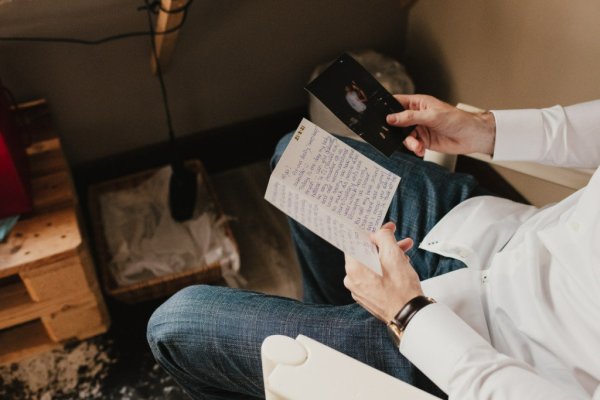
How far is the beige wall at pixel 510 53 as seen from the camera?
1.21 metres

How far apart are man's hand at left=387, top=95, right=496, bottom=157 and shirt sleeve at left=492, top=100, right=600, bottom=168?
0.9 inches

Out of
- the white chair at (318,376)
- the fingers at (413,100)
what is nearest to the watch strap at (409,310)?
the white chair at (318,376)

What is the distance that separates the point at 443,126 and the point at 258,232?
0.79 m

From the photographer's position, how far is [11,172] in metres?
1.17

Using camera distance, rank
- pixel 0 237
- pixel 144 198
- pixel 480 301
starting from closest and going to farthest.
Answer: pixel 480 301 → pixel 0 237 → pixel 144 198

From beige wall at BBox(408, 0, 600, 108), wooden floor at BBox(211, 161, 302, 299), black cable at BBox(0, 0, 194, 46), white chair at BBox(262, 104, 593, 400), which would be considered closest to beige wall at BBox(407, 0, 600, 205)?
beige wall at BBox(408, 0, 600, 108)

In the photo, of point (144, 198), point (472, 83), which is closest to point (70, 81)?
point (144, 198)

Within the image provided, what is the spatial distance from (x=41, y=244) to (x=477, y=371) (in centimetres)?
88

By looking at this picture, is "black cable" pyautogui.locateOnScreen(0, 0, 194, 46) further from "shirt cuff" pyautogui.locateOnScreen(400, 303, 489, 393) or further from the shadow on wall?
"shirt cuff" pyautogui.locateOnScreen(400, 303, 489, 393)

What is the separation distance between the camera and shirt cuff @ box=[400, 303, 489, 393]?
71cm

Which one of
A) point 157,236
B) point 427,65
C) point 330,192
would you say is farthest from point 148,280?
point 427,65

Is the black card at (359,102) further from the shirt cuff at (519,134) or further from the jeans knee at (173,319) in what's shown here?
the jeans knee at (173,319)

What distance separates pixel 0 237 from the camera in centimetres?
119

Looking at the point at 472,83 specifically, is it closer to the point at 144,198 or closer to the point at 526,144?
the point at 526,144
